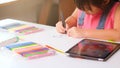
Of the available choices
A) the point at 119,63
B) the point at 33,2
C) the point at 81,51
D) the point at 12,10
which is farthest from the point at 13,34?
the point at 33,2

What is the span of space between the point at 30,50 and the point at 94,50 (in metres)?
0.27

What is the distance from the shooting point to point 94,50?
98 cm

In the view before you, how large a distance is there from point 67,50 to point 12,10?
1445mm

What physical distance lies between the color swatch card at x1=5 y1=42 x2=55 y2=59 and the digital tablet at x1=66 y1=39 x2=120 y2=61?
10cm

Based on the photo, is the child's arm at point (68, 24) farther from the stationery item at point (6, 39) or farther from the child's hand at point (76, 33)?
the stationery item at point (6, 39)

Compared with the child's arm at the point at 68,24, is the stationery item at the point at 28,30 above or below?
below

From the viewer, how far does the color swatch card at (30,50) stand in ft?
3.16

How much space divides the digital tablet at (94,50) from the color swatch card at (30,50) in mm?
100

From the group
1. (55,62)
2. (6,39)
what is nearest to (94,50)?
(55,62)

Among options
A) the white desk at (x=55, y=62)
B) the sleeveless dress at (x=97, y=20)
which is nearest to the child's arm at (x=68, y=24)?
the sleeveless dress at (x=97, y=20)

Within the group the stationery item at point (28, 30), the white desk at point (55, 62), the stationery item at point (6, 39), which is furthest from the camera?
the stationery item at point (28, 30)

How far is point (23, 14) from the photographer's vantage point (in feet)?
8.20

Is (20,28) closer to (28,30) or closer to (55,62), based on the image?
(28,30)

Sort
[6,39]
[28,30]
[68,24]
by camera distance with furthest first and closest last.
A: [68,24]
[28,30]
[6,39]
